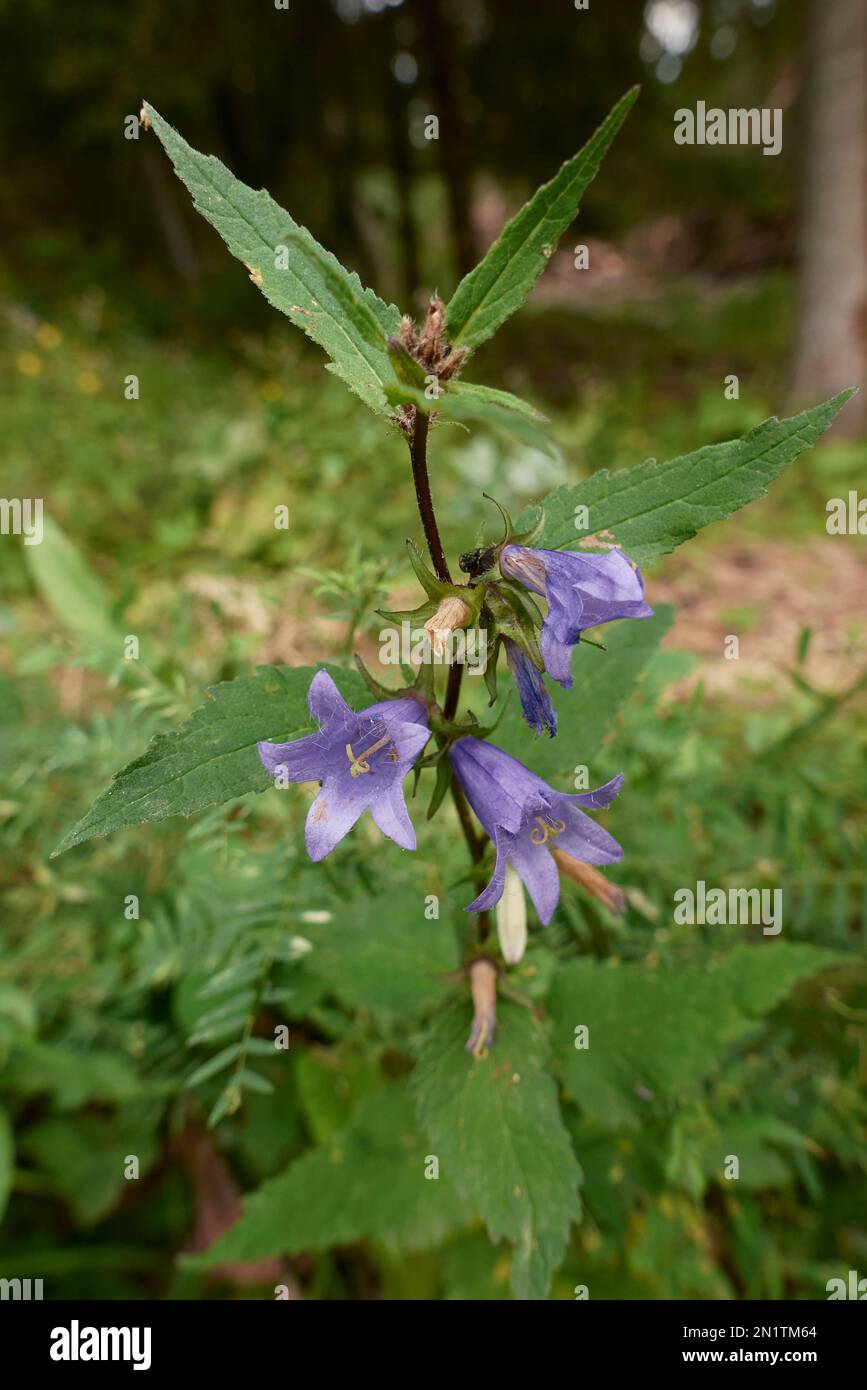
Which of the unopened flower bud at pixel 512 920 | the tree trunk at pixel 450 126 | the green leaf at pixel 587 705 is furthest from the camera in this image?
the tree trunk at pixel 450 126

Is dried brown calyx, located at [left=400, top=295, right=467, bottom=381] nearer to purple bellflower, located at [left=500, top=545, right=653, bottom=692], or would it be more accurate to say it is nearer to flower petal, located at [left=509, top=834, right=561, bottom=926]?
purple bellflower, located at [left=500, top=545, right=653, bottom=692]

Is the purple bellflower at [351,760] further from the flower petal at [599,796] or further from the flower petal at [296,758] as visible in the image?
the flower petal at [599,796]

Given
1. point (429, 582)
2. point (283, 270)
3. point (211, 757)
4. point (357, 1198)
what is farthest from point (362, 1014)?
point (283, 270)

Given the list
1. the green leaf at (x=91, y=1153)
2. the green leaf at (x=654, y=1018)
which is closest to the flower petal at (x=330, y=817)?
the green leaf at (x=654, y=1018)

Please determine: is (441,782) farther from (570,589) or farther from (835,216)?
(835,216)
